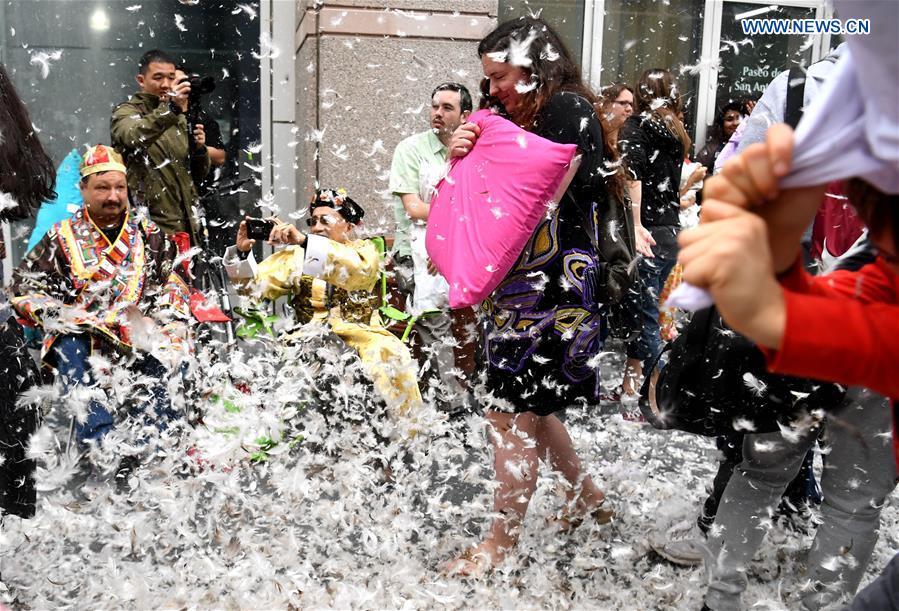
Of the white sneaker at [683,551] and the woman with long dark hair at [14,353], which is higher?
the woman with long dark hair at [14,353]

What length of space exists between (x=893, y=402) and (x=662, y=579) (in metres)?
1.96

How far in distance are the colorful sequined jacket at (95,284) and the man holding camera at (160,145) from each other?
2.53ft

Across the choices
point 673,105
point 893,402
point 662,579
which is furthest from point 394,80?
point 893,402

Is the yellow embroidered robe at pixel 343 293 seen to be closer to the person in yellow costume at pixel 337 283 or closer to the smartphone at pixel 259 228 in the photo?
the person in yellow costume at pixel 337 283

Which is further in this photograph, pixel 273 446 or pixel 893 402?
pixel 273 446

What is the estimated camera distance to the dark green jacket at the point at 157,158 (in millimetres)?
5184

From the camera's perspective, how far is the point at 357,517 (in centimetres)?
373

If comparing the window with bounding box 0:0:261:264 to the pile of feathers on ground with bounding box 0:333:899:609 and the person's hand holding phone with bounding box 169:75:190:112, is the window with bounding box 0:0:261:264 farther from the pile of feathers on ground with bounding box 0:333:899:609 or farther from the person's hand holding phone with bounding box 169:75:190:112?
the pile of feathers on ground with bounding box 0:333:899:609

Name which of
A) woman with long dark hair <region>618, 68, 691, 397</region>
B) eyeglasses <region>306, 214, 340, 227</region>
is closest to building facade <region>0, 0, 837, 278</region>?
woman with long dark hair <region>618, 68, 691, 397</region>

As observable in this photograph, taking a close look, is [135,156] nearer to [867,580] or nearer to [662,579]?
[662,579]

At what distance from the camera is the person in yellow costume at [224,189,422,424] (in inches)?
172

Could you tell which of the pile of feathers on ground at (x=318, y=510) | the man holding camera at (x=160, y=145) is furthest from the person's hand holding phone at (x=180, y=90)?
the pile of feathers on ground at (x=318, y=510)

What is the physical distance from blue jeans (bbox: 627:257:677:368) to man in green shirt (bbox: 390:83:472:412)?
1109 millimetres

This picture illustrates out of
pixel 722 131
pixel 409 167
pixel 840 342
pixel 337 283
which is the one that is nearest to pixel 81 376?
pixel 337 283
